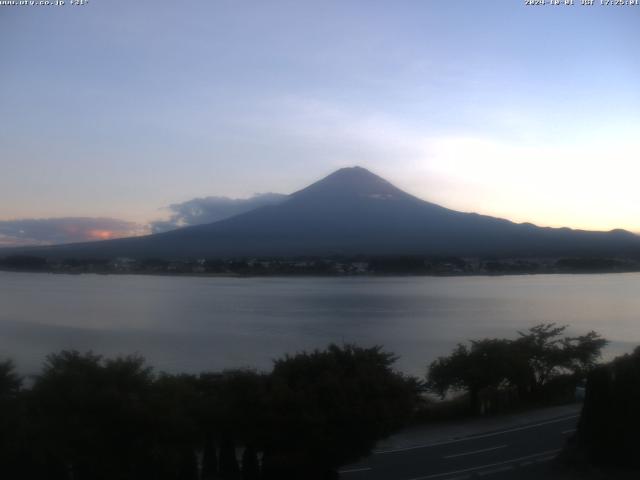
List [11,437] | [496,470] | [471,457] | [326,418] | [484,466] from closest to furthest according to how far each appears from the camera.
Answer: [11,437] < [326,418] < [496,470] < [484,466] < [471,457]

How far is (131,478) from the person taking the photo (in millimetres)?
5504

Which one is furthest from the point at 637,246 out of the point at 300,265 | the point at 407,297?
the point at 407,297

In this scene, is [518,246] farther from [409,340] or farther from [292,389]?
[292,389]

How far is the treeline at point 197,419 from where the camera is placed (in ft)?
17.9

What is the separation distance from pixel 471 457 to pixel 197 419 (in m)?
2.78

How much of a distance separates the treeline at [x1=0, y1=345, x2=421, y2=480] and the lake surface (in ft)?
27.5

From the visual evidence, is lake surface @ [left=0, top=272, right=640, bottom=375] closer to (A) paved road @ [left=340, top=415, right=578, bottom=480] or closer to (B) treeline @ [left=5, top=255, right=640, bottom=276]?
(B) treeline @ [left=5, top=255, right=640, bottom=276]

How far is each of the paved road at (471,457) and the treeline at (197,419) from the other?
2.38ft

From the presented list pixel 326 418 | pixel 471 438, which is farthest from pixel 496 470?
pixel 471 438

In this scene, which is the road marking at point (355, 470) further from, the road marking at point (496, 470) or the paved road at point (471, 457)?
the road marking at point (496, 470)

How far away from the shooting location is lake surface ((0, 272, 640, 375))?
17.8 m

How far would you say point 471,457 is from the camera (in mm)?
7238

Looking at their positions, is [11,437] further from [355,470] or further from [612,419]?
[612,419]

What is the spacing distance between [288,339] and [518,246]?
41.1 metres
